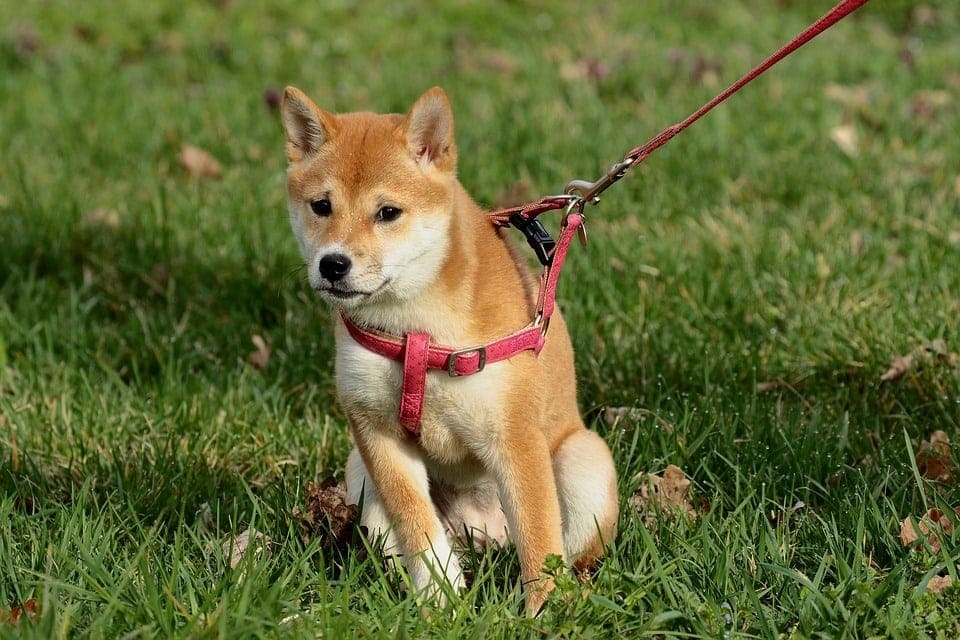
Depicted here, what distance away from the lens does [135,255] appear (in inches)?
195

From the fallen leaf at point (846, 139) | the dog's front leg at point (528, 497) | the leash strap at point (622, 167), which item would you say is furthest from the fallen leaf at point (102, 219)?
the fallen leaf at point (846, 139)

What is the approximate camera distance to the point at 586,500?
299cm

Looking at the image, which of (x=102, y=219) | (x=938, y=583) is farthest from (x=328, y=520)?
(x=102, y=219)

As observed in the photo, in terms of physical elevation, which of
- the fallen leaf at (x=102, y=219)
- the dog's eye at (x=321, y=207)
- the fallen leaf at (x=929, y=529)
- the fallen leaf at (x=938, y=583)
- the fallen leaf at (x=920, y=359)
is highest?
the dog's eye at (x=321, y=207)

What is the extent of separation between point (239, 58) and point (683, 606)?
6.05 meters

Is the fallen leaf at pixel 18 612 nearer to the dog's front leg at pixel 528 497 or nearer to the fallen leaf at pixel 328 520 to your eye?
the fallen leaf at pixel 328 520

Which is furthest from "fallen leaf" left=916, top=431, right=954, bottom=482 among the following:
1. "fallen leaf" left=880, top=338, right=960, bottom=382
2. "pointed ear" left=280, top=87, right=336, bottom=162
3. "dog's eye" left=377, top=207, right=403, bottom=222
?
"pointed ear" left=280, top=87, right=336, bottom=162

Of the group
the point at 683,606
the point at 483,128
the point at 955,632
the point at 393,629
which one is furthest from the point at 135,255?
the point at 955,632

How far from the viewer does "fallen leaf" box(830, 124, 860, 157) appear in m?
5.91

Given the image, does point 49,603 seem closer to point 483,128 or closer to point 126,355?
point 126,355

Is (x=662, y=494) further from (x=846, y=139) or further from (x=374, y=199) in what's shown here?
(x=846, y=139)

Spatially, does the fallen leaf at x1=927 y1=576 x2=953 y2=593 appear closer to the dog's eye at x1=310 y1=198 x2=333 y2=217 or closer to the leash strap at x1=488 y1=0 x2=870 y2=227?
the leash strap at x1=488 y1=0 x2=870 y2=227

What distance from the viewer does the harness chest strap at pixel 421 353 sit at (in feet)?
9.06

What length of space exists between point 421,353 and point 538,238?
57cm
